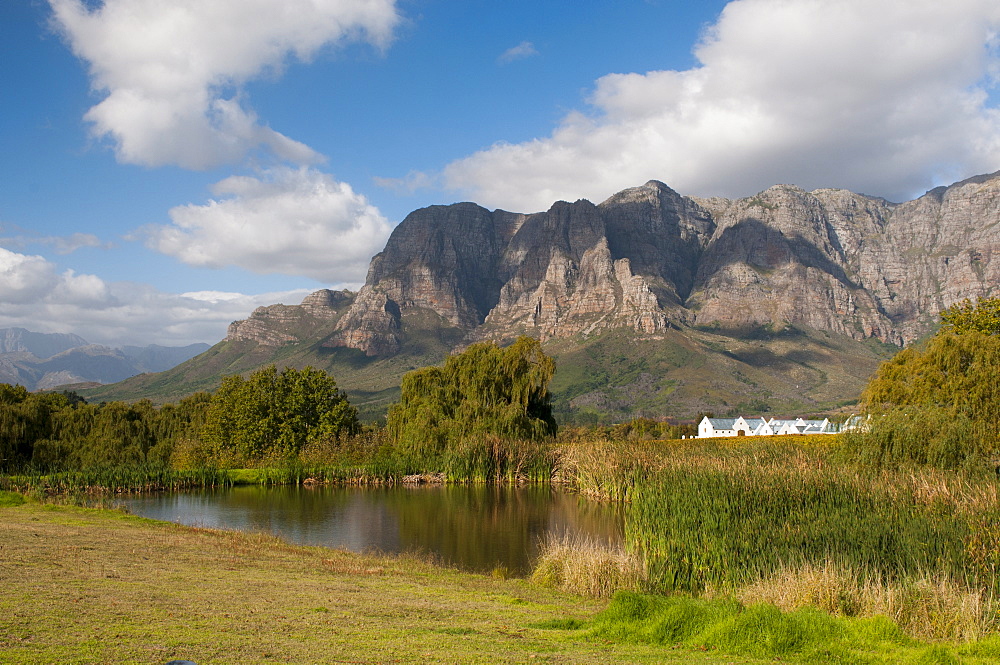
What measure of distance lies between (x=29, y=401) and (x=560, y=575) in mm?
45040

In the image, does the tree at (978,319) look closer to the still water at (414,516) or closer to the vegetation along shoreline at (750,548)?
the vegetation along shoreline at (750,548)

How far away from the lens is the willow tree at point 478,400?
44.0 meters

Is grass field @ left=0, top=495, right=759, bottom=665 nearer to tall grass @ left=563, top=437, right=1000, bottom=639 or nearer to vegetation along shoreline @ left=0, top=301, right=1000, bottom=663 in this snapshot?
vegetation along shoreline @ left=0, top=301, right=1000, bottom=663

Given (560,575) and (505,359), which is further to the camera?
(505,359)

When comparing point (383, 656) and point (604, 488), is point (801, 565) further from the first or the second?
point (604, 488)

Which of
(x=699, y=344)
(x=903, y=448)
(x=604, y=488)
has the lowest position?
(x=604, y=488)

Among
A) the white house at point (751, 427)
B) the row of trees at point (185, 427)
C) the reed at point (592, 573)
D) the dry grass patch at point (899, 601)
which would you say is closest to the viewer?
the dry grass patch at point (899, 601)

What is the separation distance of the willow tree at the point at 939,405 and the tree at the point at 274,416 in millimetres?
34094

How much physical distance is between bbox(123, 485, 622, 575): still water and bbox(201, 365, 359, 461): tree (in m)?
8.54

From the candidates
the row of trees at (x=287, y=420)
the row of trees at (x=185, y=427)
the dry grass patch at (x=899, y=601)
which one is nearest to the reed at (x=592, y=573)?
the dry grass patch at (x=899, y=601)

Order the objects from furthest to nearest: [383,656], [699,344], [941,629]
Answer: [699,344] < [941,629] < [383,656]

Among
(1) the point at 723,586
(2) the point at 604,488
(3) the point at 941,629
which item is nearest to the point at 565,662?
(3) the point at 941,629

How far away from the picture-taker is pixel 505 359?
4647 cm

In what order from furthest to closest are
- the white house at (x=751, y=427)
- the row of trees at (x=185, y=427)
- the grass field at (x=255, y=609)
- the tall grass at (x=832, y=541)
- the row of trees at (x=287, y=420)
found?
the white house at (x=751, y=427)
the row of trees at (x=185, y=427)
the row of trees at (x=287, y=420)
the tall grass at (x=832, y=541)
the grass field at (x=255, y=609)
